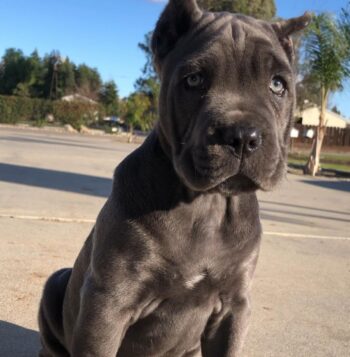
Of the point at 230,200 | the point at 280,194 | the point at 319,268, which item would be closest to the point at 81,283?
the point at 230,200

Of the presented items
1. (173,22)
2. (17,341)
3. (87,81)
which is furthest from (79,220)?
(87,81)

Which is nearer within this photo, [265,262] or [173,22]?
[173,22]

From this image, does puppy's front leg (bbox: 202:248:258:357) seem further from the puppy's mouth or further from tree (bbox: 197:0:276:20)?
tree (bbox: 197:0:276:20)

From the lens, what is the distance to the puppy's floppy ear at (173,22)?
2.55 m

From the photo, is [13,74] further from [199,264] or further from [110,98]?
[199,264]

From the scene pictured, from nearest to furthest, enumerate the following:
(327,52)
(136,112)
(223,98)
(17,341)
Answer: (223,98), (17,341), (327,52), (136,112)

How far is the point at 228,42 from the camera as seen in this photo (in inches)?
94.2

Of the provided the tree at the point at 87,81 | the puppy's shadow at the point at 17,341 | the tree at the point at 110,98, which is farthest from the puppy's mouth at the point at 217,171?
the tree at the point at 87,81

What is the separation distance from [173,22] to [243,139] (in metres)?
0.72

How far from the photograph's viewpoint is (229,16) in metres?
2.60

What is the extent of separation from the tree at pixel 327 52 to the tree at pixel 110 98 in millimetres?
44419

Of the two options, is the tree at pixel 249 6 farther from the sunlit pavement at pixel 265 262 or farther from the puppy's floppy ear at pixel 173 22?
the puppy's floppy ear at pixel 173 22

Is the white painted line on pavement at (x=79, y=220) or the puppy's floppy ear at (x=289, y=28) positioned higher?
the puppy's floppy ear at (x=289, y=28)

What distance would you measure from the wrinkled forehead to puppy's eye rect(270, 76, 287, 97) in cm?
6
